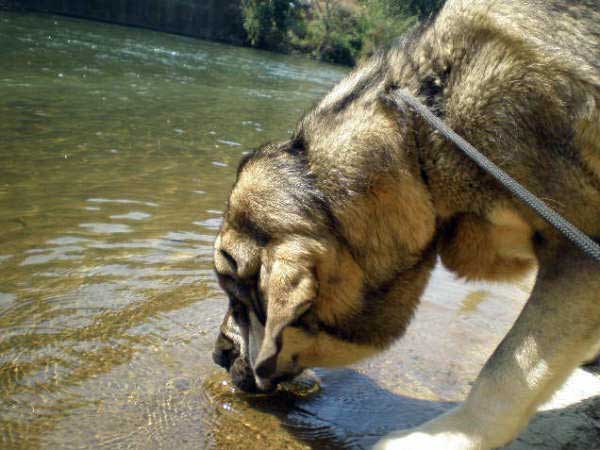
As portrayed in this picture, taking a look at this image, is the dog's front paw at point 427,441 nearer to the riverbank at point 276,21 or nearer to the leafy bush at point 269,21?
A: the riverbank at point 276,21

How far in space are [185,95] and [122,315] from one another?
11280mm

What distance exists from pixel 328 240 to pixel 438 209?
1.76 ft

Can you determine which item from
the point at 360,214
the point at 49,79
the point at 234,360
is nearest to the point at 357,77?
the point at 360,214

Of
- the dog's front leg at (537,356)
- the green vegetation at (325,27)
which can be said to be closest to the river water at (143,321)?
the dog's front leg at (537,356)

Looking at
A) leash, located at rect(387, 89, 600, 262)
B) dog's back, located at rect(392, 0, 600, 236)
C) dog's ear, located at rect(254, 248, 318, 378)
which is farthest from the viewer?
dog's ear, located at rect(254, 248, 318, 378)

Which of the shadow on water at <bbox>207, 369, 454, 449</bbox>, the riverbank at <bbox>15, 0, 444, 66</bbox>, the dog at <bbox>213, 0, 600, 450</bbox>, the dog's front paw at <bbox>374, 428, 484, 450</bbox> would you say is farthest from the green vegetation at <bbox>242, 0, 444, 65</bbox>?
the dog's front paw at <bbox>374, 428, 484, 450</bbox>

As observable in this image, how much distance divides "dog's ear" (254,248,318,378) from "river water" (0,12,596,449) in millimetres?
664

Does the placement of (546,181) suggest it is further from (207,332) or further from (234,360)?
Answer: (207,332)

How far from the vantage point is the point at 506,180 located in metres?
2.49

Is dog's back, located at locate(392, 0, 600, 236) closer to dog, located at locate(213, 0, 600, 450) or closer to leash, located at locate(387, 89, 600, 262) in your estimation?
dog, located at locate(213, 0, 600, 450)

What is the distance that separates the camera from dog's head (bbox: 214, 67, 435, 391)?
2.97m

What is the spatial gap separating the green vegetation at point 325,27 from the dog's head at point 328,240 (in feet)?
130

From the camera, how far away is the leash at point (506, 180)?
2.26m

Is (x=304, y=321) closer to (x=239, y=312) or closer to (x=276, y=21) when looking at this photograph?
(x=239, y=312)
